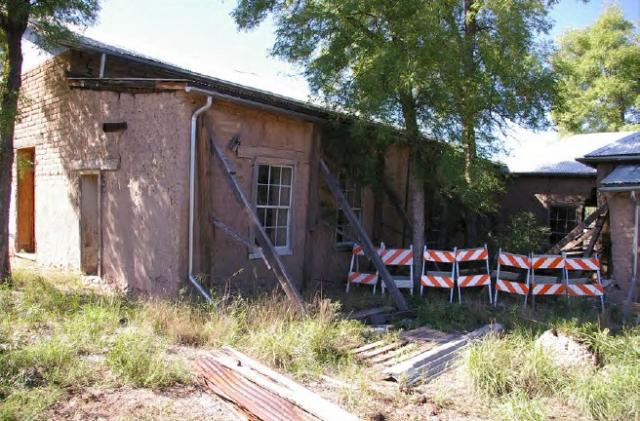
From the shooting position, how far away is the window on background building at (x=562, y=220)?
16.1m

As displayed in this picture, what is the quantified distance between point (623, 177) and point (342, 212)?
19.4ft

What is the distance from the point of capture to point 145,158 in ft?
28.6

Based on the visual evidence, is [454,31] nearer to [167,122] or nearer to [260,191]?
[260,191]

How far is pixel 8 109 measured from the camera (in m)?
8.78

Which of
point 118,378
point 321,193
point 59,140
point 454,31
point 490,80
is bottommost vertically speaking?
point 118,378

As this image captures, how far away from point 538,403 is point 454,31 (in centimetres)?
658

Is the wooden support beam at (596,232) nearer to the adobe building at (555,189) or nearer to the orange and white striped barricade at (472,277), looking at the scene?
the orange and white striped barricade at (472,277)

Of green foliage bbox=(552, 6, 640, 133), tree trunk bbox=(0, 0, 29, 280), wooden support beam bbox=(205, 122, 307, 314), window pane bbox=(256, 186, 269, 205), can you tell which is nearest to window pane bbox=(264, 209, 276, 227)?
window pane bbox=(256, 186, 269, 205)

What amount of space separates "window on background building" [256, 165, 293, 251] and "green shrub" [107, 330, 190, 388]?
4.27 meters

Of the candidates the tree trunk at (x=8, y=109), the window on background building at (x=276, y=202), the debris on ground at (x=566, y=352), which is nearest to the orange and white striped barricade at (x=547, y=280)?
the debris on ground at (x=566, y=352)

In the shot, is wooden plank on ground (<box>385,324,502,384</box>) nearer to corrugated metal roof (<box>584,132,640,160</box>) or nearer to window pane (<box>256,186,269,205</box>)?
window pane (<box>256,186,269,205</box>)

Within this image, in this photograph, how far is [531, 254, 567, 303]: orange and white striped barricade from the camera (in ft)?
33.3

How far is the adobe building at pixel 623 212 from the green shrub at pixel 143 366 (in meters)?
9.14

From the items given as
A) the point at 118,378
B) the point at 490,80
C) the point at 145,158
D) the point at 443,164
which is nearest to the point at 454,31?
the point at 490,80
